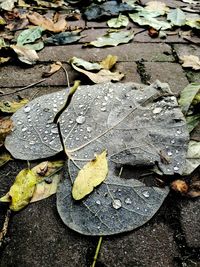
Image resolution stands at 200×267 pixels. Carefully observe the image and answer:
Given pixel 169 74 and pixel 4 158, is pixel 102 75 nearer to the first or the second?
pixel 169 74

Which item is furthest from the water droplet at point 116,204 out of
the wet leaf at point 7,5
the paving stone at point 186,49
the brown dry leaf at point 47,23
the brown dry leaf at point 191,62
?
the wet leaf at point 7,5

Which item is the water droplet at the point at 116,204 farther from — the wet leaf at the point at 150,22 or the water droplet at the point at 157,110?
the wet leaf at the point at 150,22

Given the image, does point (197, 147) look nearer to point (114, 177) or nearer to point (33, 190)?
point (114, 177)

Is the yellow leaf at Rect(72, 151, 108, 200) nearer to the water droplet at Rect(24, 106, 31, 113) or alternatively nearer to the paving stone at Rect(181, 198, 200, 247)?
the paving stone at Rect(181, 198, 200, 247)

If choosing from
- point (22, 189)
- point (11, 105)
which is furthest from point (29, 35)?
point (22, 189)

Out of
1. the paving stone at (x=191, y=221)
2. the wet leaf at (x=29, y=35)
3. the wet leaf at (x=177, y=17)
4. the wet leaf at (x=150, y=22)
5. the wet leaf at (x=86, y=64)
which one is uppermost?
the wet leaf at (x=177, y=17)

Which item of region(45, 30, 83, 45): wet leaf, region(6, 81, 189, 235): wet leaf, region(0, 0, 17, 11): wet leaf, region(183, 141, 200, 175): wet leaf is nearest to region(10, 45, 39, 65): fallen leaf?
region(45, 30, 83, 45): wet leaf
